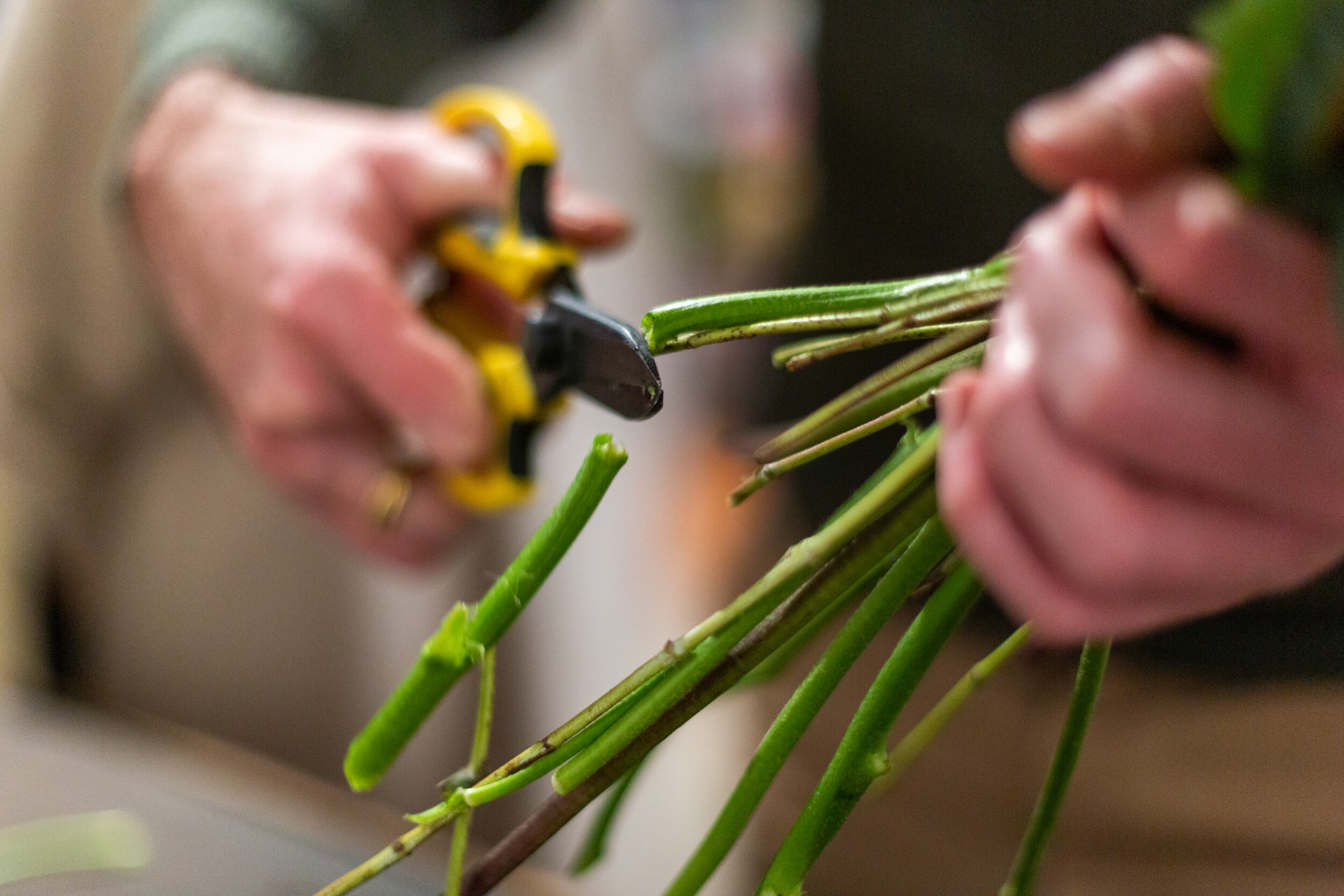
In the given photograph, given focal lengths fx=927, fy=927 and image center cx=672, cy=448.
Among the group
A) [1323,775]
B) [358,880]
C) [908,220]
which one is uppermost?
[908,220]

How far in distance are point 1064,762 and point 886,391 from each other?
9cm

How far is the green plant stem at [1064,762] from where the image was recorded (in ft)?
0.64


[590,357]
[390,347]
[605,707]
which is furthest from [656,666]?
[390,347]

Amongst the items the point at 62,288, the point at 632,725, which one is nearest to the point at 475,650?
the point at 632,725

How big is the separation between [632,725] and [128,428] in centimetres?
61

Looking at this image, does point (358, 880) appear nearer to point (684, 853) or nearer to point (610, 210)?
point (610, 210)

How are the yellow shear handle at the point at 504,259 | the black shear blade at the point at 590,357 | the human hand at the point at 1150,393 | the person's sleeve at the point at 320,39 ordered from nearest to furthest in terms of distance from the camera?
1. the human hand at the point at 1150,393
2. the black shear blade at the point at 590,357
3. the yellow shear handle at the point at 504,259
4. the person's sleeve at the point at 320,39

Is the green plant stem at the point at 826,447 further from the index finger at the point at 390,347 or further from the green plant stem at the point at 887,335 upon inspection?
the index finger at the point at 390,347

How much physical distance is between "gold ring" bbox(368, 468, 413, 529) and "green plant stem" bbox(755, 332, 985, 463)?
0.28m

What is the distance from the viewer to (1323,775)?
32cm

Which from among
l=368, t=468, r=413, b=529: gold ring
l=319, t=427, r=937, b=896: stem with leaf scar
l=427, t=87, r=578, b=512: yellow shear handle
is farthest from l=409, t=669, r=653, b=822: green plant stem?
l=368, t=468, r=413, b=529: gold ring

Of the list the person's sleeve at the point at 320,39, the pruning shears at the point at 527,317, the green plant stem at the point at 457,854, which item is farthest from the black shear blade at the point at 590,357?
the person's sleeve at the point at 320,39

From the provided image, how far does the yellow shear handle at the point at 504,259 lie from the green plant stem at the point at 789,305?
0.52 feet

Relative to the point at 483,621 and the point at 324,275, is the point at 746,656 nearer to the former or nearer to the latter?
the point at 483,621
